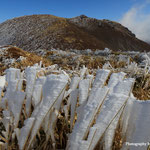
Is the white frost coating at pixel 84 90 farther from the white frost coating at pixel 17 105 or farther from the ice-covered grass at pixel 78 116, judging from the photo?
the white frost coating at pixel 17 105

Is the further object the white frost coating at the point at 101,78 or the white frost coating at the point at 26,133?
the white frost coating at the point at 101,78

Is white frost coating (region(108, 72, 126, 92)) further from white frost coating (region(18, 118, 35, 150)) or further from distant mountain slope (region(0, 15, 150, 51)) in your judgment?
distant mountain slope (region(0, 15, 150, 51))

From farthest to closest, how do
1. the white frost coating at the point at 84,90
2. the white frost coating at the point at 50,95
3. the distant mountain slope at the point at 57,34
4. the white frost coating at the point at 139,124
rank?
1. the distant mountain slope at the point at 57,34
2. the white frost coating at the point at 84,90
3. the white frost coating at the point at 50,95
4. the white frost coating at the point at 139,124

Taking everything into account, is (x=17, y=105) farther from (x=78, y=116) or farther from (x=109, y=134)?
(x=109, y=134)

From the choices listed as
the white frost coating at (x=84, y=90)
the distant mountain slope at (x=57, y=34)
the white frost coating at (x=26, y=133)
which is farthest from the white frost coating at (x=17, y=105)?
the distant mountain slope at (x=57, y=34)

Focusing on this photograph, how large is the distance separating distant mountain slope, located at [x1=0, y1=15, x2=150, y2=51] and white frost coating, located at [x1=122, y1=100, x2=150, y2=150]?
24.7 m

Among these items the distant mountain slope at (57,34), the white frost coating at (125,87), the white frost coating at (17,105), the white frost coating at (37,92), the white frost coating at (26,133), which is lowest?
the white frost coating at (26,133)

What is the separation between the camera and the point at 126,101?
58cm

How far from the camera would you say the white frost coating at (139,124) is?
A: 0.52m

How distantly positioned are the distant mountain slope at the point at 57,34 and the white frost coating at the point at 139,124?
24675 millimetres

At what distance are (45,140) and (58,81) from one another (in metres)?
0.26

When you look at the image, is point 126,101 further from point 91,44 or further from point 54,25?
point 54,25

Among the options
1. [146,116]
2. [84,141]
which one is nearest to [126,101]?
[146,116]

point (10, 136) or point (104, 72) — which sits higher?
point (104, 72)
